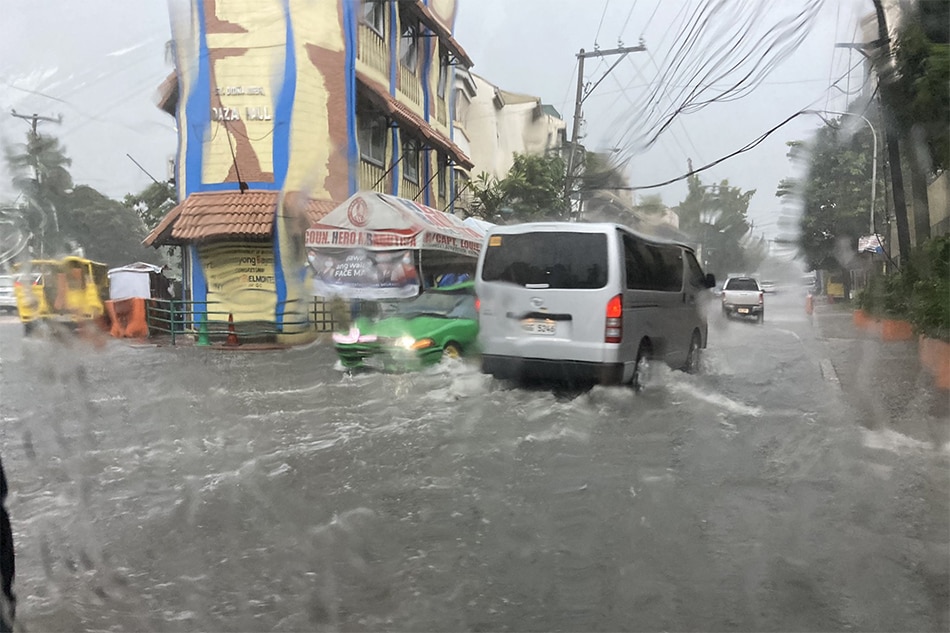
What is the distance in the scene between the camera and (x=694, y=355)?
8812 millimetres

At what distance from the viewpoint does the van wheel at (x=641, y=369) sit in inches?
278

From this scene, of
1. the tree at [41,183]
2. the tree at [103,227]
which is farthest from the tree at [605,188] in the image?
the tree at [41,183]

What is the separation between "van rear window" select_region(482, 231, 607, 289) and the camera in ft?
21.9

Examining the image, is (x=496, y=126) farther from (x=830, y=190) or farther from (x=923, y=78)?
(x=923, y=78)

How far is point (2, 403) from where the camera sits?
4590 mm

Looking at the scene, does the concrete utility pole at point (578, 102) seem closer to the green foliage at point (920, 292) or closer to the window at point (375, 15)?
the window at point (375, 15)

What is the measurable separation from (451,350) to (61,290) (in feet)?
15.3

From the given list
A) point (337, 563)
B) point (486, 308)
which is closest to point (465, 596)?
point (337, 563)

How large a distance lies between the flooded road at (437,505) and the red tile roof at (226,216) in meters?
0.84

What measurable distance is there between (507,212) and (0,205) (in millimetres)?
4237

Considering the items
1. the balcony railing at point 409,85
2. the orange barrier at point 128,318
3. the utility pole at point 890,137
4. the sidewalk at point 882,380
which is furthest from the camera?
the sidewalk at point 882,380

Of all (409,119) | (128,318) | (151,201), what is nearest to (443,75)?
(409,119)

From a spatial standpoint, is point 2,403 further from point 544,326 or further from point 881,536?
point 881,536

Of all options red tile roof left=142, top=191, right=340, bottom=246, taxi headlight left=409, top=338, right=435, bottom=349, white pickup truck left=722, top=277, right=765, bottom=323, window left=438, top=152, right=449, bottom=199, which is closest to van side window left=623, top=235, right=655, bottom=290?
window left=438, top=152, right=449, bottom=199
